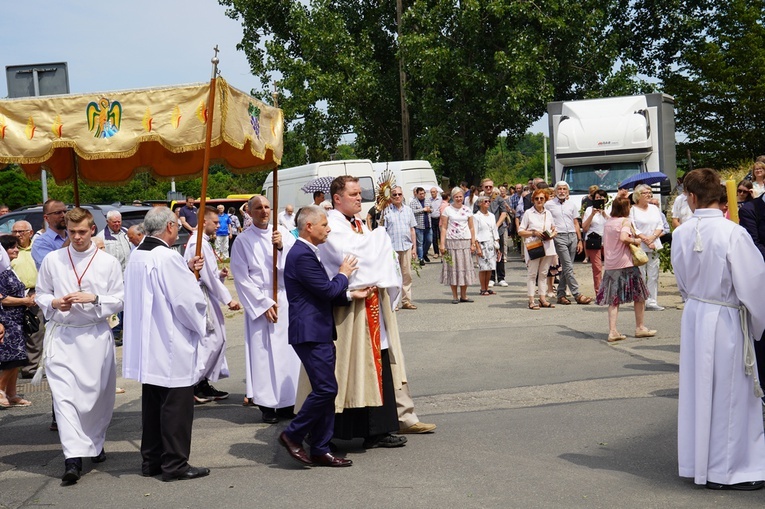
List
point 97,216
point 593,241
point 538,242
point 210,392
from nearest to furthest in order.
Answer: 1. point 210,392
2. point 538,242
3. point 593,241
4. point 97,216

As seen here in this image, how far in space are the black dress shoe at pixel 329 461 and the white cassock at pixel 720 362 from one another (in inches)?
90.6

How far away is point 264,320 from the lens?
28.7ft

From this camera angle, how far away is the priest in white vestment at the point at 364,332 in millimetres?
6949

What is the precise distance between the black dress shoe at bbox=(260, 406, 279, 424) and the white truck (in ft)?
50.0

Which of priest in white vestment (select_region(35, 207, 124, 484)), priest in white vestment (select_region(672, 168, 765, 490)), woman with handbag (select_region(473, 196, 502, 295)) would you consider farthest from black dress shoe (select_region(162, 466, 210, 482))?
woman with handbag (select_region(473, 196, 502, 295))

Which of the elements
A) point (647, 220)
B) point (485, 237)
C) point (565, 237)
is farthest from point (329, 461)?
point (485, 237)

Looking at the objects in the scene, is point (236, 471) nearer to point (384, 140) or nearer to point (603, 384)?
point (603, 384)

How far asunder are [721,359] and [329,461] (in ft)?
9.07

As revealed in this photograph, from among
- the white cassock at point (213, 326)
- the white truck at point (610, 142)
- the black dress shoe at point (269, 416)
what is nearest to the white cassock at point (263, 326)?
the black dress shoe at point (269, 416)

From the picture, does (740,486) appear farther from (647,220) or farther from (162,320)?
(647,220)

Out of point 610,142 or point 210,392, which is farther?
point 610,142

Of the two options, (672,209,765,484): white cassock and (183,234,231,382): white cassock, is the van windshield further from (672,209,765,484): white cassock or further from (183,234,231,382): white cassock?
A: (672,209,765,484): white cassock

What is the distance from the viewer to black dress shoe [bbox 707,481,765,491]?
589 centimetres

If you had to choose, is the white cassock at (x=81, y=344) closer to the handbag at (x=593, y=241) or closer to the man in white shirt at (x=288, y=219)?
the handbag at (x=593, y=241)
